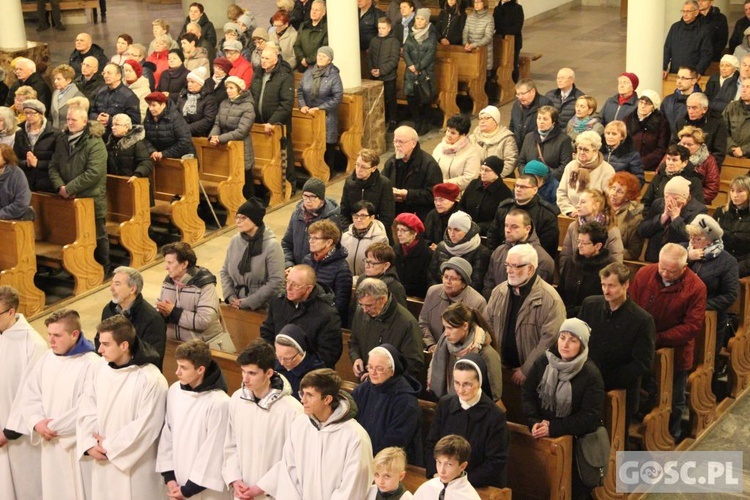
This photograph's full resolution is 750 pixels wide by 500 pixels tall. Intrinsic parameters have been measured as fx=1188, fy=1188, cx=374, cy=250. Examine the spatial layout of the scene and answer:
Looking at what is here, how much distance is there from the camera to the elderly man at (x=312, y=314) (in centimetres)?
699

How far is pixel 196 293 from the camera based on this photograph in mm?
7516

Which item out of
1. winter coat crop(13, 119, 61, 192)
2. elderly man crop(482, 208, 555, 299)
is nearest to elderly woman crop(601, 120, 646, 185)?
elderly man crop(482, 208, 555, 299)

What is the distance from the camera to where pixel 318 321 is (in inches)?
276

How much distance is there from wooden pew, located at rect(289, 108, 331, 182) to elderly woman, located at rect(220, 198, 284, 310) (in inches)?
158

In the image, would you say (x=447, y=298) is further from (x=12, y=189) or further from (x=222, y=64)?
(x=222, y=64)

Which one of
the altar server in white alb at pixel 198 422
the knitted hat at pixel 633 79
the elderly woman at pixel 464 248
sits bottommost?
the altar server in white alb at pixel 198 422

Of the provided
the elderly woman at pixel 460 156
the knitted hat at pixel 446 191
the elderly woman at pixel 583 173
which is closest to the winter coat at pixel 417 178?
the elderly woman at pixel 460 156

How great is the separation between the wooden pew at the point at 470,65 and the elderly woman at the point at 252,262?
631 cm

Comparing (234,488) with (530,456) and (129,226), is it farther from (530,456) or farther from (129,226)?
(129,226)

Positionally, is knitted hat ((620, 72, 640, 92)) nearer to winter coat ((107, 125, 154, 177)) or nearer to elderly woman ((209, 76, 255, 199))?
elderly woman ((209, 76, 255, 199))

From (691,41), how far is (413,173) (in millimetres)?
4726

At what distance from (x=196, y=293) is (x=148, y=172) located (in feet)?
10.1

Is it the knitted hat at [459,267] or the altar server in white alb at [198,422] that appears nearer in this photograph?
the altar server in white alb at [198,422]

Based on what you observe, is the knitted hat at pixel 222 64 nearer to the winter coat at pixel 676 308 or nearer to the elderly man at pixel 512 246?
the elderly man at pixel 512 246
